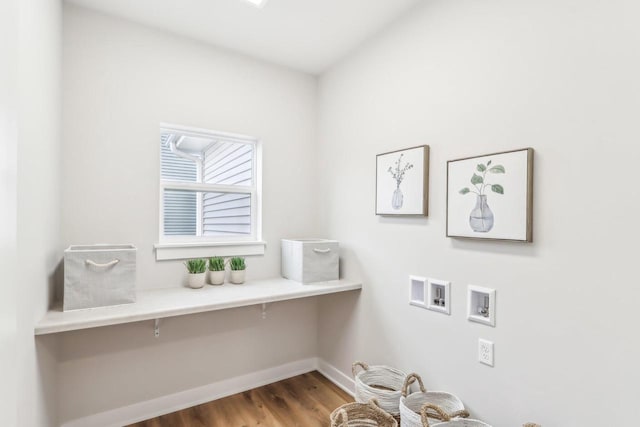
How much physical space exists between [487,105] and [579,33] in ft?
1.38

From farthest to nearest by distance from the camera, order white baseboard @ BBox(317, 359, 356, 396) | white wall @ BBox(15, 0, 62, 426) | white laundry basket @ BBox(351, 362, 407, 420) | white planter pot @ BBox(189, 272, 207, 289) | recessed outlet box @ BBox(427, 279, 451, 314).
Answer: white baseboard @ BBox(317, 359, 356, 396)
white planter pot @ BBox(189, 272, 207, 289)
white laundry basket @ BBox(351, 362, 407, 420)
recessed outlet box @ BBox(427, 279, 451, 314)
white wall @ BBox(15, 0, 62, 426)

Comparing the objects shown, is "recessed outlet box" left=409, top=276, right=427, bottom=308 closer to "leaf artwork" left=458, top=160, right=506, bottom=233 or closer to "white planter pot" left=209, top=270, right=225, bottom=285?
"leaf artwork" left=458, top=160, right=506, bottom=233

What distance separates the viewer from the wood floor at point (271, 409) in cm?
211

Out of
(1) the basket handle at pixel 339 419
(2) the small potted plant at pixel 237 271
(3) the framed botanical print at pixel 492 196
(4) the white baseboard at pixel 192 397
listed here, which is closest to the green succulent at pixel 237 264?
(2) the small potted plant at pixel 237 271

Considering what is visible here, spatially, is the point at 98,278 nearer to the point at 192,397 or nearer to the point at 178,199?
the point at 178,199

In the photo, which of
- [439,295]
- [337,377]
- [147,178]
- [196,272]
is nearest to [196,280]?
[196,272]

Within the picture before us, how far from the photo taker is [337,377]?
8.63ft

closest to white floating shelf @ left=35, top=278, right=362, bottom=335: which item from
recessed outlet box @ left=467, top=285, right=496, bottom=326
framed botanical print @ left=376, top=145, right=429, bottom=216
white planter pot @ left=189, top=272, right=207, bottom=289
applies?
white planter pot @ left=189, top=272, right=207, bottom=289

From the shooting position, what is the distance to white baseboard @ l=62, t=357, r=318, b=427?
2037 millimetres

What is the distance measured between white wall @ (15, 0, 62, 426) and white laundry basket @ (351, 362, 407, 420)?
1.59 m

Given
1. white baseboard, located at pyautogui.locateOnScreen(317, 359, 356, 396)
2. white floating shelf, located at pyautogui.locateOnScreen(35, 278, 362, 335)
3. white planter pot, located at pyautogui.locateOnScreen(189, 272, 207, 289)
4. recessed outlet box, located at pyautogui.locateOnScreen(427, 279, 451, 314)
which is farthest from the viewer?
white baseboard, located at pyautogui.locateOnScreen(317, 359, 356, 396)

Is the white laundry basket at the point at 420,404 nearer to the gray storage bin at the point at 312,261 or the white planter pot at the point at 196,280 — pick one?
the gray storage bin at the point at 312,261

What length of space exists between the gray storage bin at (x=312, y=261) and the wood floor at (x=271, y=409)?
2.75ft

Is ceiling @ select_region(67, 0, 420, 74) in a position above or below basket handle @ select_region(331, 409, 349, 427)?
above
